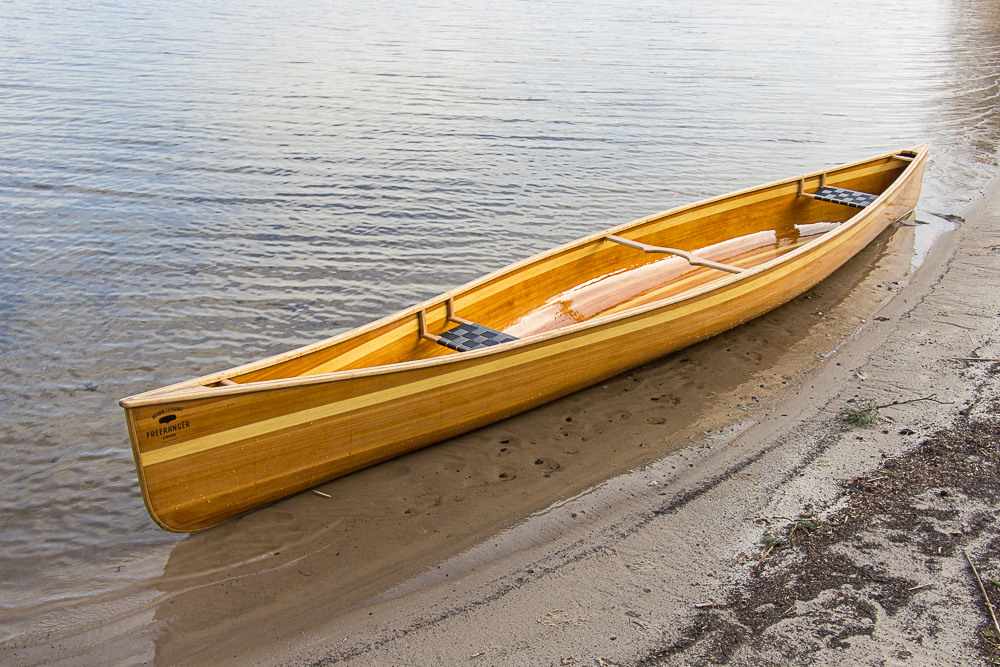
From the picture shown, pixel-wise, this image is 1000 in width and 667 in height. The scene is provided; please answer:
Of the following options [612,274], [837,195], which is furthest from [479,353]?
[837,195]

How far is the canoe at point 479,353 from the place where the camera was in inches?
176

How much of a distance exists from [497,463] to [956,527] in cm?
289

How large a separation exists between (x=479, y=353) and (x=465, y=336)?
2.69ft

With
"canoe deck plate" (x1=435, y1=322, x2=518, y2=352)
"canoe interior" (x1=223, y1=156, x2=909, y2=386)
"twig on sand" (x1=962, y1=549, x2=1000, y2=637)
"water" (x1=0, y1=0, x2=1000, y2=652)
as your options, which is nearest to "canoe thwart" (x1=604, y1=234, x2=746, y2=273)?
"canoe interior" (x1=223, y1=156, x2=909, y2=386)

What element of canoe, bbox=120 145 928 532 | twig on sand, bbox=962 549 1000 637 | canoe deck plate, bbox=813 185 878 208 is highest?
canoe deck plate, bbox=813 185 878 208

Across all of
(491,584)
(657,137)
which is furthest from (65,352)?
(657,137)

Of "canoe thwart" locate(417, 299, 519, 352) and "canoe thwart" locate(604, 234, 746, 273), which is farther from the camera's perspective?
"canoe thwart" locate(604, 234, 746, 273)

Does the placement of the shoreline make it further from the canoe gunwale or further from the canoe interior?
the canoe interior

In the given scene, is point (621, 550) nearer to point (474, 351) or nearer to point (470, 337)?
point (474, 351)

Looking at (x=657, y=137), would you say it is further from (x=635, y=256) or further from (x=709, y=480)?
(x=709, y=480)

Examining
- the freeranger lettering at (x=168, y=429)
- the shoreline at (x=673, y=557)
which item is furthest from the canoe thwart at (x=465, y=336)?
the freeranger lettering at (x=168, y=429)

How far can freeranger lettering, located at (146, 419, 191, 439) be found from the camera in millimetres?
4176

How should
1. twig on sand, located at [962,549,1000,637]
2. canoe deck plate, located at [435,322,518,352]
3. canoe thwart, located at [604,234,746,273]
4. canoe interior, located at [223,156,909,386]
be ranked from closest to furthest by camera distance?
1. twig on sand, located at [962,549,1000,637]
2. canoe interior, located at [223,156,909,386]
3. canoe deck plate, located at [435,322,518,352]
4. canoe thwart, located at [604,234,746,273]

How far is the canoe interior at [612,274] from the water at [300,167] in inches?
50.2
